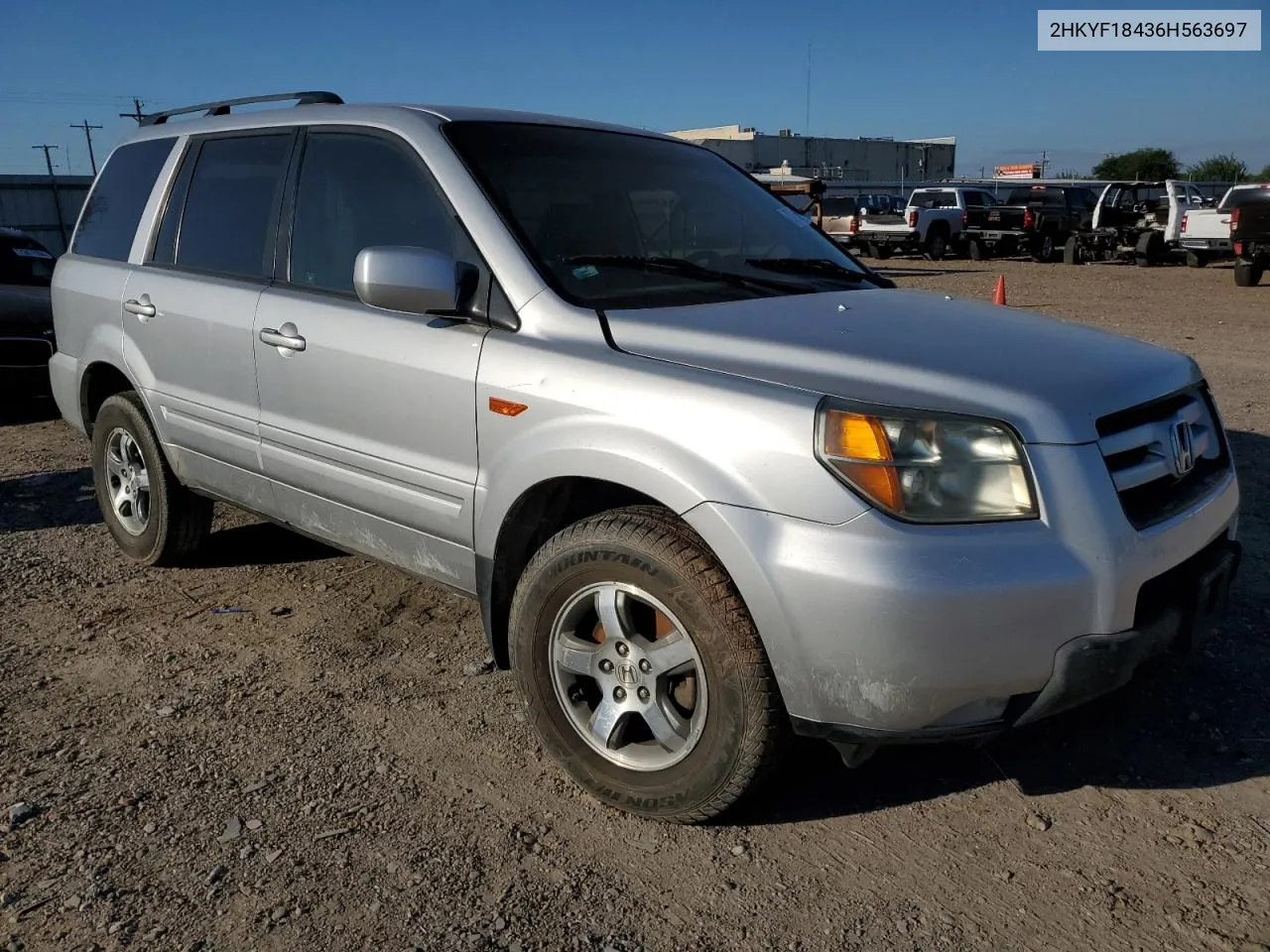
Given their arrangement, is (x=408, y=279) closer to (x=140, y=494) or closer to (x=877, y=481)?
(x=877, y=481)

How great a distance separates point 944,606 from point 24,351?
793 centimetres

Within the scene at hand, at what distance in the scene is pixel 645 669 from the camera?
9.21ft

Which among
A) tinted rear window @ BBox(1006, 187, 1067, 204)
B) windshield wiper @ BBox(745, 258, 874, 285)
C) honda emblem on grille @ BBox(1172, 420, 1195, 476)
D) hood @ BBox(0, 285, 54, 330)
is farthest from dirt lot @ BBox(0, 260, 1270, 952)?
tinted rear window @ BBox(1006, 187, 1067, 204)

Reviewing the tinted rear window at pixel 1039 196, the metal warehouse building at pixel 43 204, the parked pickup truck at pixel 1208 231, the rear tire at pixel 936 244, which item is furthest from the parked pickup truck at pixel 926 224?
the metal warehouse building at pixel 43 204

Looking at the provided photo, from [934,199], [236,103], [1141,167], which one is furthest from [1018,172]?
[236,103]

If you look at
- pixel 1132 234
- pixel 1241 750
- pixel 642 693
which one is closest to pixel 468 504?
pixel 642 693

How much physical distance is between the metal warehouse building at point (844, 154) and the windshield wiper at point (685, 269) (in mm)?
56996

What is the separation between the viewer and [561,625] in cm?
295

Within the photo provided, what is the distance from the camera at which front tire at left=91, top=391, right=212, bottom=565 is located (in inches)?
182

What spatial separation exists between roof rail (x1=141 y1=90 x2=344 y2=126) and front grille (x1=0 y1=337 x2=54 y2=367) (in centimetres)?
381

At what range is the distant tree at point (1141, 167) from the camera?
66.9 metres

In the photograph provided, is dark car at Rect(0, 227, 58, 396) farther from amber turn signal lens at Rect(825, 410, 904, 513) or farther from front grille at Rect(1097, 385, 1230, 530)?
front grille at Rect(1097, 385, 1230, 530)

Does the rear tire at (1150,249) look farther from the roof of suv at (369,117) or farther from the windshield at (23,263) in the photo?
the roof of suv at (369,117)

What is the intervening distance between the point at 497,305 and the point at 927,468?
1321 mm
